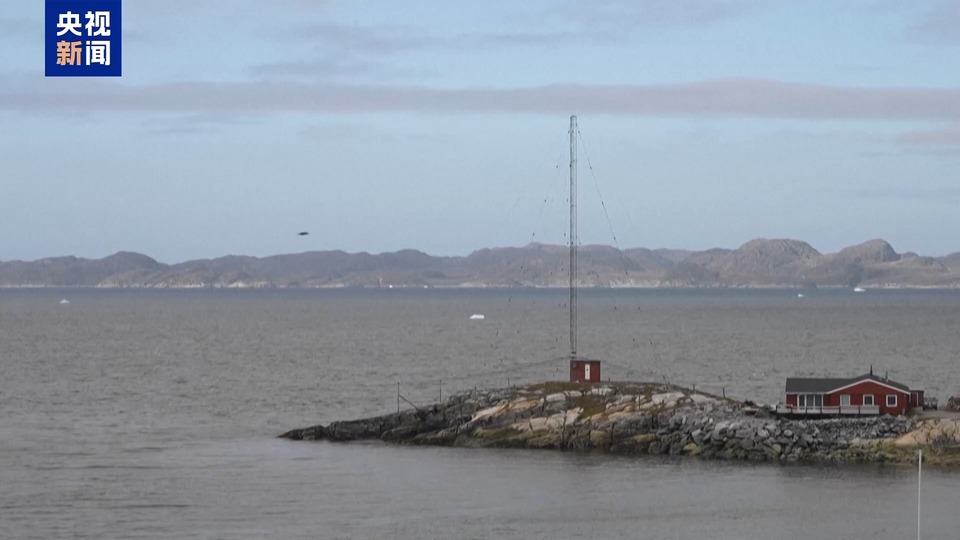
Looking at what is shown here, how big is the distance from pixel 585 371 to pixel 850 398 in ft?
38.2

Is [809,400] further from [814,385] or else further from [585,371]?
[585,371]

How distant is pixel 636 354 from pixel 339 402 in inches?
1812

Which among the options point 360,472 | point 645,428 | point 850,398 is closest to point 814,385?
point 850,398

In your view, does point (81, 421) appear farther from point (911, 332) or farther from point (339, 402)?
point (911, 332)

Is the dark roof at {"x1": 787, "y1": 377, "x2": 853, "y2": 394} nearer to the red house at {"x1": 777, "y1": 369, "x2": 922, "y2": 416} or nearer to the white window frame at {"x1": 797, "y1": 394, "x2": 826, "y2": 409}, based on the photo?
the red house at {"x1": 777, "y1": 369, "x2": 922, "y2": 416}

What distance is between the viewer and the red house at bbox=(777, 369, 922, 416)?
2350 inches

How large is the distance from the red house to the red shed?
8875 millimetres

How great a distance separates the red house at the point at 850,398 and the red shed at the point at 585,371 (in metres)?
8.88

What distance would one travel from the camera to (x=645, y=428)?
5841 centimetres

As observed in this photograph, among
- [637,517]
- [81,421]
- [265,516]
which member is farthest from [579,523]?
[81,421]

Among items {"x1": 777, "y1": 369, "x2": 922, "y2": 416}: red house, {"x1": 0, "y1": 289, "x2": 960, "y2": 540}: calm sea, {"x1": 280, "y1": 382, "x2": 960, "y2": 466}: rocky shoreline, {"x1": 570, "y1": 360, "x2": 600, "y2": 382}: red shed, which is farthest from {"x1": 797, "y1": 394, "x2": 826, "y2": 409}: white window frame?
{"x1": 570, "y1": 360, "x2": 600, "y2": 382}: red shed

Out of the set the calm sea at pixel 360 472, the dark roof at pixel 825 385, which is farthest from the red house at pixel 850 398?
the calm sea at pixel 360 472

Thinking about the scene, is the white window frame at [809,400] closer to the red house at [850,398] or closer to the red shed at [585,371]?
the red house at [850,398]

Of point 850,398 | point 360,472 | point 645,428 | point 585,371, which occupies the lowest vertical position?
point 360,472
